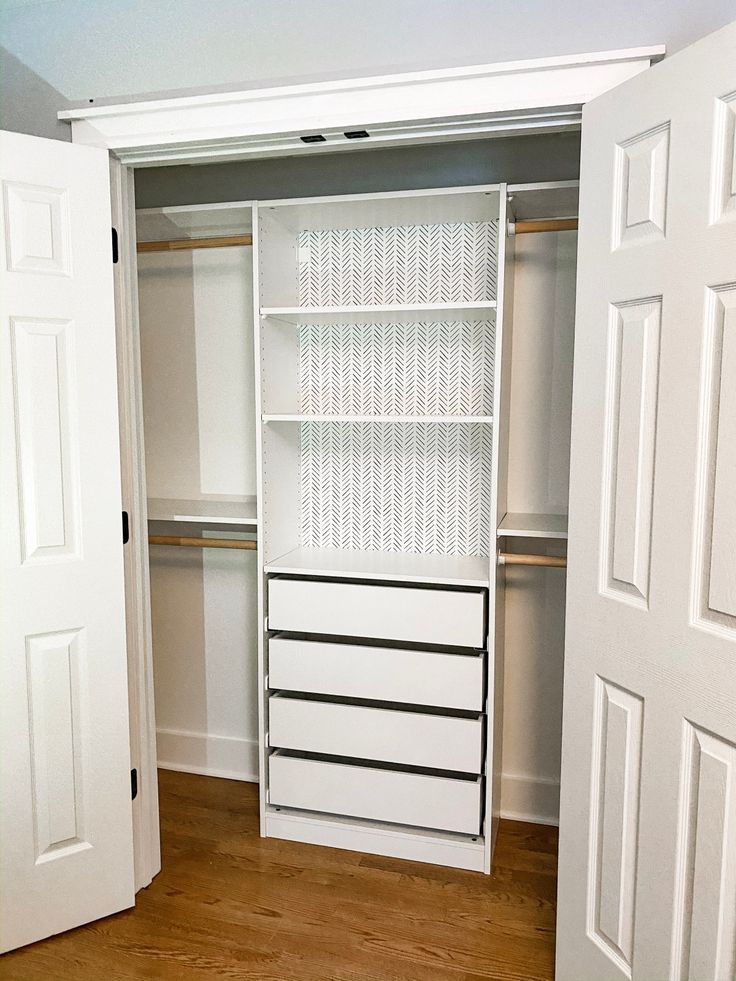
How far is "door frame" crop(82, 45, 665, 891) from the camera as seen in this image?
1.72 m

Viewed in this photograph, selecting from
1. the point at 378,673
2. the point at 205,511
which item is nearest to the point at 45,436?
the point at 205,511

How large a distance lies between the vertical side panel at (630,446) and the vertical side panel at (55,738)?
4.47 ft

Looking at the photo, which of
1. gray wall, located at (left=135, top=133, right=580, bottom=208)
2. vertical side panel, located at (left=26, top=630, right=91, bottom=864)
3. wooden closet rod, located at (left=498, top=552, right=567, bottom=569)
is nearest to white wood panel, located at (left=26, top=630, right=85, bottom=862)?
vertical side panel, located at (left=26, top=630, right=91, bottom=864)

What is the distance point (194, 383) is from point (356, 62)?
128 centimetres

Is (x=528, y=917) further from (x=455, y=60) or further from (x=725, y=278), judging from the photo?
(x=455, y=60)

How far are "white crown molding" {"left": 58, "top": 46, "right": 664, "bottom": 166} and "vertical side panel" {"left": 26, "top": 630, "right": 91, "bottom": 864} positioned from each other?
1.31 m

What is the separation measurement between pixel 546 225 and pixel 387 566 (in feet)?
3.69

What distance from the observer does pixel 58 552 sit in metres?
1.95

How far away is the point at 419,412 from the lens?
2555mm

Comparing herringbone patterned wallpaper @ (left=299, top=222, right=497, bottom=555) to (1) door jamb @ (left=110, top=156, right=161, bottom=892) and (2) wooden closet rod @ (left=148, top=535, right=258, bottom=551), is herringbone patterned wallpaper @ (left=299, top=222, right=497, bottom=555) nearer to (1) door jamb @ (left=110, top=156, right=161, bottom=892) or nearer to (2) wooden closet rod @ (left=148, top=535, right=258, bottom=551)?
(2) wooden closet rod @ (left=148, top=535, right=258, bottom=551)

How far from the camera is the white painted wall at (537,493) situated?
2424 mm

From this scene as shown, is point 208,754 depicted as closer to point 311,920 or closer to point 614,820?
point 311,920

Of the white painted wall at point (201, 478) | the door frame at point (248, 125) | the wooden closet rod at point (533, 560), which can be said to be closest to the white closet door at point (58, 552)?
the door frame at point (248, 125)

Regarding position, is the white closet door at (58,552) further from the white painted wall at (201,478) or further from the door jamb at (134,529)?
the white painted wall at (201,478)
